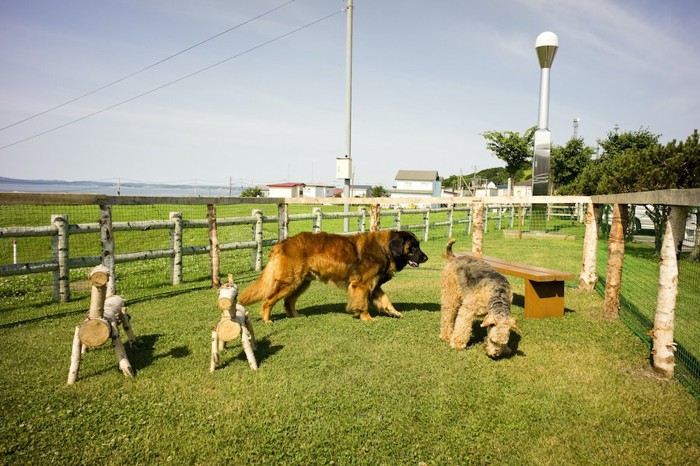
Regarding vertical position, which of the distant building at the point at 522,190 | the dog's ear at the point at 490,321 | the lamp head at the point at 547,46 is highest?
the lamp head at the point at 547,46

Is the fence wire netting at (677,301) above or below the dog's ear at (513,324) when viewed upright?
below

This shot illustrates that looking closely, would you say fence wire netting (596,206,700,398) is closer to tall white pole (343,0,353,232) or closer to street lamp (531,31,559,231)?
street lamp (531,31,559,231)

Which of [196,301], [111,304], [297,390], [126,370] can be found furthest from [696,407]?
[196,301]

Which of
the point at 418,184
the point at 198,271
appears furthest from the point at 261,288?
the point at 418,184

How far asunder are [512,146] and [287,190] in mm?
63297

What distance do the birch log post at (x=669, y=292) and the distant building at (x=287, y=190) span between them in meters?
86.3

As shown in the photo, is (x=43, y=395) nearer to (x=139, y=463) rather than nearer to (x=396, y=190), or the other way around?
(x=139, y=463)

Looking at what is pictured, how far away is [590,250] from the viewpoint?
313 inches

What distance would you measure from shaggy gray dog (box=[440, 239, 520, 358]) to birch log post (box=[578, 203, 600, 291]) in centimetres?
358

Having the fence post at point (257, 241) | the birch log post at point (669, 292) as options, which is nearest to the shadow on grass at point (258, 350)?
the birch log post at point (669, 292)

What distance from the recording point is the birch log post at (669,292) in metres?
4.23

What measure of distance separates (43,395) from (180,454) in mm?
1779

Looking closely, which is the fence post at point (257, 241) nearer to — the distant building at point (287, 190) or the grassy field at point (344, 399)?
the grassy field at point (344, 399)

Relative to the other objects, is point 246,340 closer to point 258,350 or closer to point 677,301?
point 258,350
